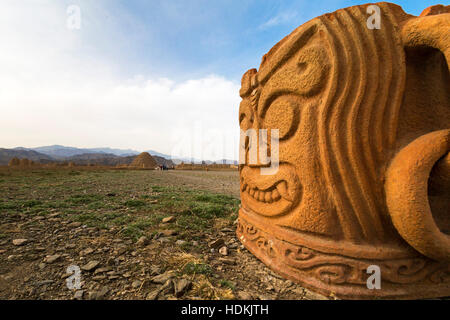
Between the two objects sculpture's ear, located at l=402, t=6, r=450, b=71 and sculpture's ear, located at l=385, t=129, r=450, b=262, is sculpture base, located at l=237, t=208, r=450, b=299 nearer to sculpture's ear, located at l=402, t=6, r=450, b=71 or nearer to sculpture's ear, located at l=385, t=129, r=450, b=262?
sculpture's ear, located at l=385, t=129, r=450, b=262

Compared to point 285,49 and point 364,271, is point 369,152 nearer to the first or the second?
point 364,271

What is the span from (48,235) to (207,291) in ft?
7.62

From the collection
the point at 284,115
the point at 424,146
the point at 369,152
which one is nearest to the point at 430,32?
the point at 424,146

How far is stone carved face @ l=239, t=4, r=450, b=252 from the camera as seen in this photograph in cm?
153

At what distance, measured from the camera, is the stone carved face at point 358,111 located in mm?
1526

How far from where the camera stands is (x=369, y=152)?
5.02ft

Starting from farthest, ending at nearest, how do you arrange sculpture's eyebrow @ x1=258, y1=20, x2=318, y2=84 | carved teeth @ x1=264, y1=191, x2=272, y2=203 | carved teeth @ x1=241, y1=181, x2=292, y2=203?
carved teeth @ x1=264, y1=191, x2=272, y2=203, carved teeth @ x1=241, y1=181, x2=292, y2=203, sculpture's eyebrow @ x1=258, y1=20, x2=318, y2=84

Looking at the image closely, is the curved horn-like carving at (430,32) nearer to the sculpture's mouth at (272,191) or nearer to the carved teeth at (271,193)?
the sculpture's mouth at (272,191)

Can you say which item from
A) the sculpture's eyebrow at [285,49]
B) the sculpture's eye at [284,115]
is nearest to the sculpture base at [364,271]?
the sculpture's eye at [284,115]

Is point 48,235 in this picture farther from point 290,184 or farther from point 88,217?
point 290,184

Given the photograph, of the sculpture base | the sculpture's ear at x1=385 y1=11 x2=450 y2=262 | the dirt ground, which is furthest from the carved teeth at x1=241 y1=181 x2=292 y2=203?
the sculpture's ear at x1=385 y1=11 x2=450 y2=262

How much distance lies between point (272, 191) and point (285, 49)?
4.34 ft

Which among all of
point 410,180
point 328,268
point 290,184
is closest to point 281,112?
point 290,184

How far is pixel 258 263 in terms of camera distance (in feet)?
6.48
